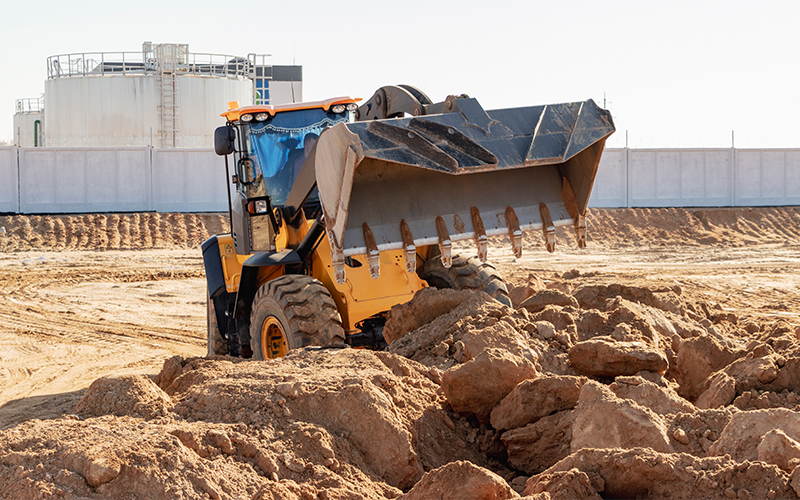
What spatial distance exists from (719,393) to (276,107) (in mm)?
4704

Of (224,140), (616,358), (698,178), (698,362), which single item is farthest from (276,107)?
(698,178)

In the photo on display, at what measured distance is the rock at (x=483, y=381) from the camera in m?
4.44

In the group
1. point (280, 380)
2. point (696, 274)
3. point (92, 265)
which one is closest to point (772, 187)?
point (696, 274)

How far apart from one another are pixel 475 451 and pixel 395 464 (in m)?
0.62

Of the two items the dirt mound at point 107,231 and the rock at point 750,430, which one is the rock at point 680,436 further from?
the dirt mound at point 107,231

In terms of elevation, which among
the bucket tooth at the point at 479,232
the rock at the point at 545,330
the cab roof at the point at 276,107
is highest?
the cab roof at the point at 276,107

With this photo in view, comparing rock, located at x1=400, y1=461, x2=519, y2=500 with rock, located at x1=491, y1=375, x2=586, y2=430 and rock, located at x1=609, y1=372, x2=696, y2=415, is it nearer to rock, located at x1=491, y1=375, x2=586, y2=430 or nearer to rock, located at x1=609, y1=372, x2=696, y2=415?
rock, located at x1=491, y1=375, x2=586, y2=430

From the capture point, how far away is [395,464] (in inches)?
158

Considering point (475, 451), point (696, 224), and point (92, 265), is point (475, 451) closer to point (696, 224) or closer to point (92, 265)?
point (92, 265)

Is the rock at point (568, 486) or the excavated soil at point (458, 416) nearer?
the rock at point (568, 486)

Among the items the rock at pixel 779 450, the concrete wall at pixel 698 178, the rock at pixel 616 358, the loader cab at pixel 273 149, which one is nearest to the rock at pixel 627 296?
the rock at pixel 616 358

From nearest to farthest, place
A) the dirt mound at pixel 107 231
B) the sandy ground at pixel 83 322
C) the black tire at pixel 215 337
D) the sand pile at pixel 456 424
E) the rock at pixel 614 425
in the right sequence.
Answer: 1. the sand pile at pixel 456 424
2. the rock at pixel 614 425
3. the sandy ground at pixel 83 322
4. the black tire at pixel 215 337
5. the dirt mound at pixel 107 231

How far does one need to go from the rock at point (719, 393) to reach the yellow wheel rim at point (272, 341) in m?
3.44

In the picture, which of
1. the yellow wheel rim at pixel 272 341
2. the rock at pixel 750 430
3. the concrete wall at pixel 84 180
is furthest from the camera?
the concrete wall at pixel 84 180
